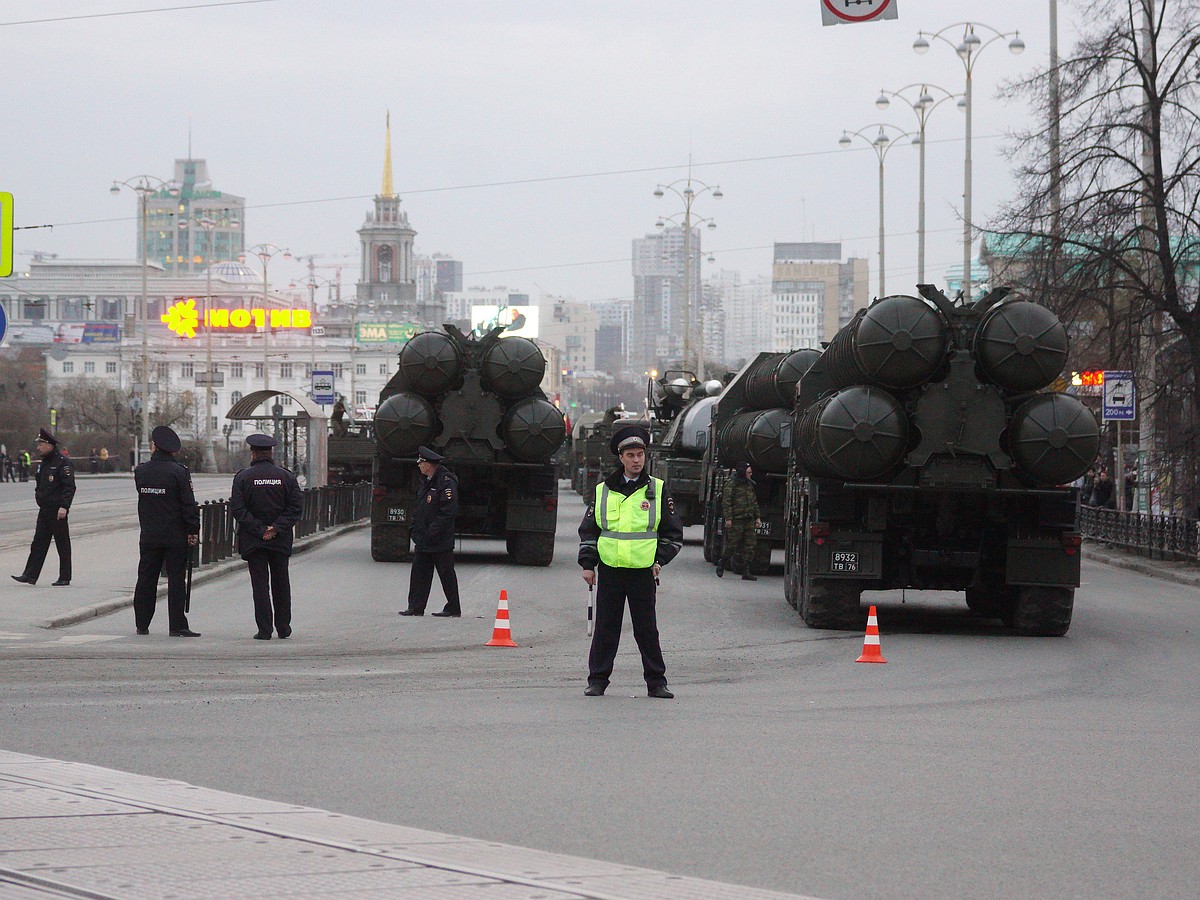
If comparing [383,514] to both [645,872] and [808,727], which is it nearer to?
[808,727]

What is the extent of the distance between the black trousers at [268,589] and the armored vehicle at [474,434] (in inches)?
372

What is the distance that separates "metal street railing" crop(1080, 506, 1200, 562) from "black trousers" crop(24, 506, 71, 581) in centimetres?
1836

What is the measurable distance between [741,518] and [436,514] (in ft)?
24.0

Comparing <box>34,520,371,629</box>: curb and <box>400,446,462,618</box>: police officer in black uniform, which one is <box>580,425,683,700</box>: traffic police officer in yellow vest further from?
<box>34,520,371,629</box>: curb

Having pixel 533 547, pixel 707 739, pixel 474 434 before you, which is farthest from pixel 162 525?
pixel 533 547

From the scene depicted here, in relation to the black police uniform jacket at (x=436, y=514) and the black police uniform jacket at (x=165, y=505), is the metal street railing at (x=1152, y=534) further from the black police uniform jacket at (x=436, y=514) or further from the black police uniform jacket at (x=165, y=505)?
the black police uniform jacket at (x=165, y=505)

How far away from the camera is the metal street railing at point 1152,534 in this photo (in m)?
28.5

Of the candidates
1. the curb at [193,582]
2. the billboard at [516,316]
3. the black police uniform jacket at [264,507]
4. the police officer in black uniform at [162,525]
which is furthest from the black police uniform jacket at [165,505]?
the billboard at [516,316]

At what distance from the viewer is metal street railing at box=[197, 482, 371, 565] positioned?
2278cm

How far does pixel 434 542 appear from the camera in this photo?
17.1 meters

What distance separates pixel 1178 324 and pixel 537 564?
11.5 m

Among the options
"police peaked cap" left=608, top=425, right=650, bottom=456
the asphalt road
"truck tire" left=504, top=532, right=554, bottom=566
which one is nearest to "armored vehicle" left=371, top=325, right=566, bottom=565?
"truck tire" left=504, top=532, right=554, bottom=566

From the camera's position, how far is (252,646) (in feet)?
46.8

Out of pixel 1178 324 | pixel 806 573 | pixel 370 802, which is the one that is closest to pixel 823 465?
pixel 806 573
